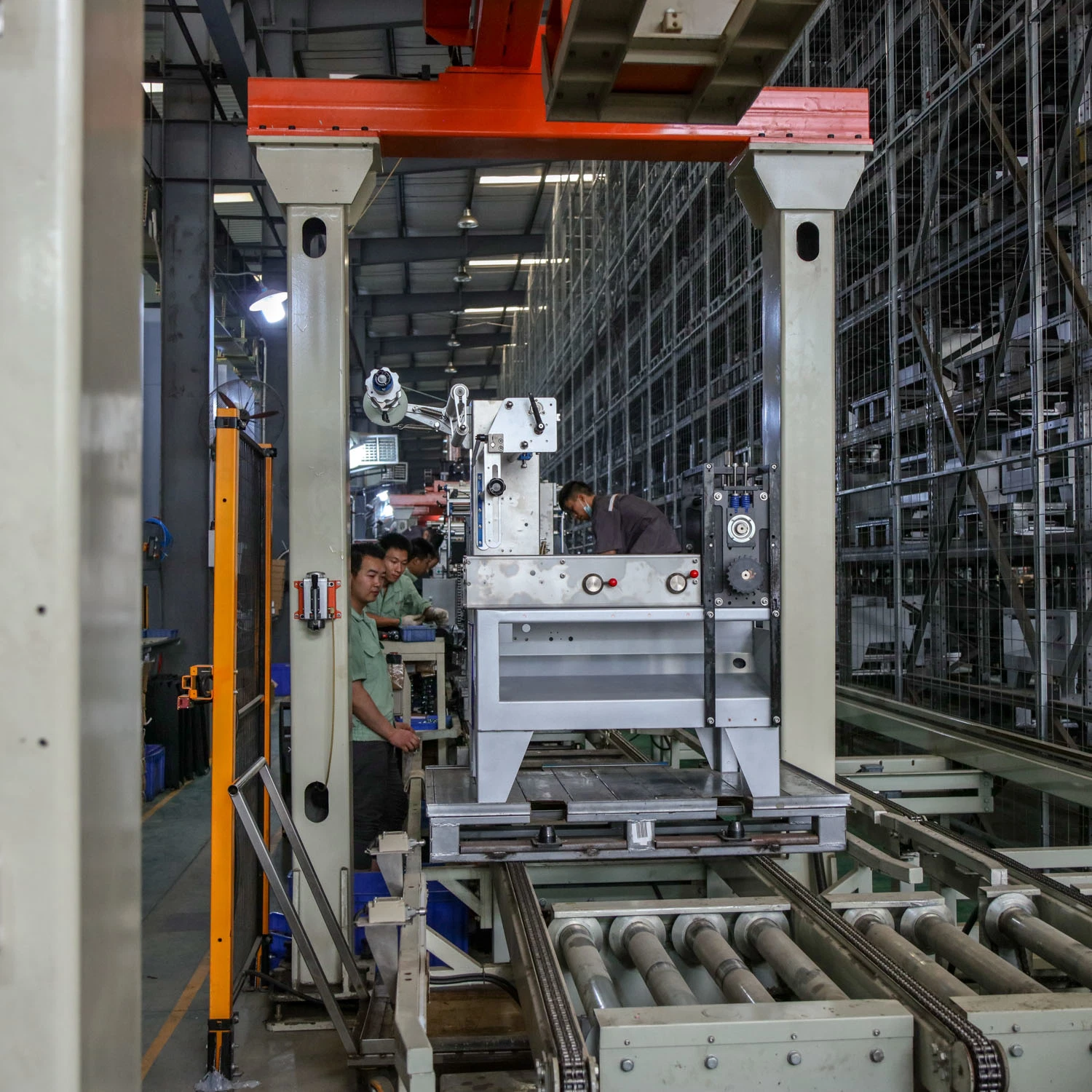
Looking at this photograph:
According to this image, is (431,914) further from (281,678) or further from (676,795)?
(281,678)

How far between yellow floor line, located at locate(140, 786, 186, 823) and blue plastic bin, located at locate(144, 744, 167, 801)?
0.08 meters

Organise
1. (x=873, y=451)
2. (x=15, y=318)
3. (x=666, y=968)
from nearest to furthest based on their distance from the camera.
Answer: (x=15, y=318) < (x=666, y=968) < (x=873, y=451)

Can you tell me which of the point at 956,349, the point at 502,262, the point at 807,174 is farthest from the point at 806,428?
the point at 502,262

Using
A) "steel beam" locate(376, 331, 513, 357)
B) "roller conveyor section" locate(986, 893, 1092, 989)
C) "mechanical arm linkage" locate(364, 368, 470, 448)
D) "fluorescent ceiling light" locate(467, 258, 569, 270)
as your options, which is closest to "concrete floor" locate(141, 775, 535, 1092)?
"roller conveyor section" locate(986, 893, 1092, 989)

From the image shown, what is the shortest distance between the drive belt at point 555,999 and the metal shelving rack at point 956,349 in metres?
1.74

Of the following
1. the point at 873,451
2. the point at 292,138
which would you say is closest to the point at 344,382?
the point at 292,138

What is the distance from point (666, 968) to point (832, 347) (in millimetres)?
2424

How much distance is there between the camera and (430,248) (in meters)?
17.1

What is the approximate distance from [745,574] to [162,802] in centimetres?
615

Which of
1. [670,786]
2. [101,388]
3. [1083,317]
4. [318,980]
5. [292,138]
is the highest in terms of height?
[292,138]

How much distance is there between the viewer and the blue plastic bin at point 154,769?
778 cm

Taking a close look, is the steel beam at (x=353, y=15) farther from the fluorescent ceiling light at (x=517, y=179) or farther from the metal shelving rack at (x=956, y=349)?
the fluorescent ceiling light at (x=517, y=179)

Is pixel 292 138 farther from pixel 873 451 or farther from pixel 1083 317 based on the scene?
pixel 873 451

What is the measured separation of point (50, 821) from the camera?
0.86 m
